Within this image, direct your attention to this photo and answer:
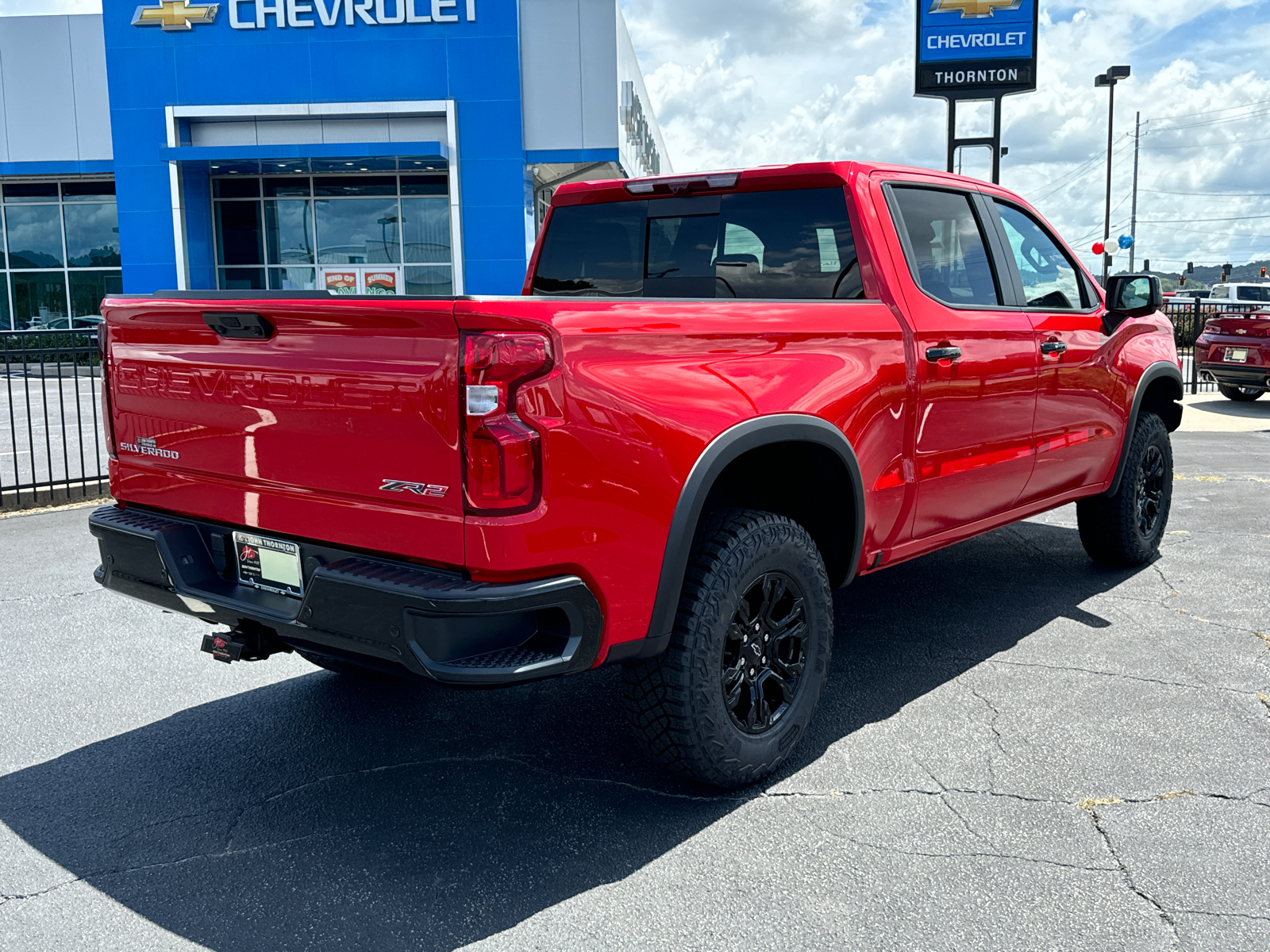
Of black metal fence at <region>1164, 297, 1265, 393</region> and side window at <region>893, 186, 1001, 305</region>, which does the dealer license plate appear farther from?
black metal fence at <region>1164, 297, 1265, 393</region>

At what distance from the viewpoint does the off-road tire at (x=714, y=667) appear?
122 inches

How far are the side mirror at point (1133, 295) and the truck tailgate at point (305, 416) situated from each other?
3927 mm

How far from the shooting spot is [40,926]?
2684 mm

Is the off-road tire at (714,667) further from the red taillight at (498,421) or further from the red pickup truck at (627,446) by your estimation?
the red taillight at (498,421)

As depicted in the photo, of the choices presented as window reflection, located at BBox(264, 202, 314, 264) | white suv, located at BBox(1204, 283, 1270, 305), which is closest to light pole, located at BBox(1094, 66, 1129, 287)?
white suv, located at BBox(1204, 283, 1270, 305)

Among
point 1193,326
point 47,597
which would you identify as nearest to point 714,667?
point 47,597

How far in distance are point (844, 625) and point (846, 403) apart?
1.87m

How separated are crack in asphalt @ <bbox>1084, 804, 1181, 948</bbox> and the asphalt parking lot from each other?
0.04 feet

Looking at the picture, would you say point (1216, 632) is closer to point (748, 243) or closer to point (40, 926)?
point (748, 243)

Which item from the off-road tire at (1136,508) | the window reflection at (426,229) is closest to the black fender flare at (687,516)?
the off-road tire at (1136,508)

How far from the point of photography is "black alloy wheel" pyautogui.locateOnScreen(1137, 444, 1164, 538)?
5.94m

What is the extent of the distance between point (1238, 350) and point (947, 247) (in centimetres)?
1268

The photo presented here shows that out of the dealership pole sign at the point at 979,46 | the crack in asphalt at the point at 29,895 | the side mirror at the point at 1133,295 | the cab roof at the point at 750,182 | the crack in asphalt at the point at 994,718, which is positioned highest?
the dealership pole sign at the point at 979,46

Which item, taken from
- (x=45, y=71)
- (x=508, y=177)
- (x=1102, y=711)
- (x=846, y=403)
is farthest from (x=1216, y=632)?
(x=45, y=71)
